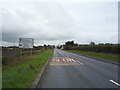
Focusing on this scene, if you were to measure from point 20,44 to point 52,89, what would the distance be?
66.9ft

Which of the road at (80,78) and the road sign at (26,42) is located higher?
the road sign at (26,42)

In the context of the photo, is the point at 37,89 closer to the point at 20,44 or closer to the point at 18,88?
the point at 18,88

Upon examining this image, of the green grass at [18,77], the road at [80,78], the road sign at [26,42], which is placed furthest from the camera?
the road sign at [26,42]

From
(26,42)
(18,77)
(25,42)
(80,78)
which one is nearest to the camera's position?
(18,77)

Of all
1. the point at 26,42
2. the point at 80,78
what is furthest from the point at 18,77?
the point at 26,42

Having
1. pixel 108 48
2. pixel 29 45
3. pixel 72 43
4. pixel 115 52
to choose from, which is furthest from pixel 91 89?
pixel 72 43

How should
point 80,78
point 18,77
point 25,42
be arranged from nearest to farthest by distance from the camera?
point 18,77 → point 80,78 → point 25,42

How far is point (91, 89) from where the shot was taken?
7512 mm

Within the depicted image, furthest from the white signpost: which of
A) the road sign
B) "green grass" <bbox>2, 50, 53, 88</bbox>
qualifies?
"green grass" <bbox>2, 50, 53, 88</bbox>

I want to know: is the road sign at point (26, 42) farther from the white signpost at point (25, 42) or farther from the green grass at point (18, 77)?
the green grass at point (18, 77)

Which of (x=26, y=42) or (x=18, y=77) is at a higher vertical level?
(x=26, y=42)

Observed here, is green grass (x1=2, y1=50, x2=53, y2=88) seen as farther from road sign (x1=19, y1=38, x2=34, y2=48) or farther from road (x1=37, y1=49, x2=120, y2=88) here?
road sign (x1=19, y1=38, x2=34, y2=48)

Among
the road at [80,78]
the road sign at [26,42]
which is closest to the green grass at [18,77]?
the road at [80,78]

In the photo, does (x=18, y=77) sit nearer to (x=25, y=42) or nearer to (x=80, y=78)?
(x=80, y=78)
